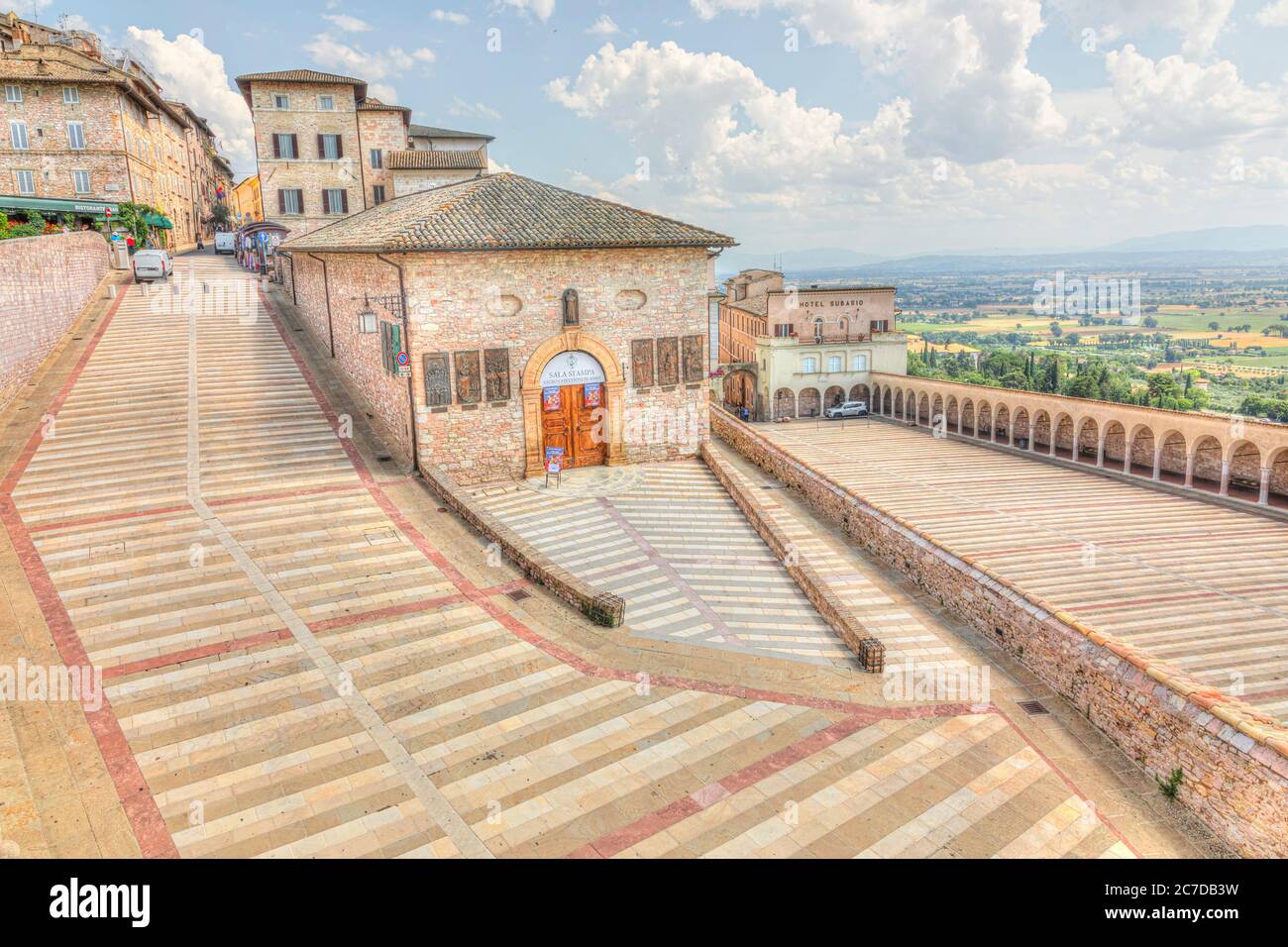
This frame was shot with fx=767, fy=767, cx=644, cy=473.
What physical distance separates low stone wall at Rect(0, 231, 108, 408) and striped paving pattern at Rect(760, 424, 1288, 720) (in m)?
24.2

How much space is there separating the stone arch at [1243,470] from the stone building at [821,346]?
32.5m

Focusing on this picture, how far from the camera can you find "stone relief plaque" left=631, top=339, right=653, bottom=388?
2114 cm

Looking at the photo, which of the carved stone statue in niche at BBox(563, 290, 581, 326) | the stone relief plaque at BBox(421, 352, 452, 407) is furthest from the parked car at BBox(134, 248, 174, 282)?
the carved stone statue in niche at BBox(563, 290, 581, 326)

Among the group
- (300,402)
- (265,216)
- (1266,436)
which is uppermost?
(265,216)

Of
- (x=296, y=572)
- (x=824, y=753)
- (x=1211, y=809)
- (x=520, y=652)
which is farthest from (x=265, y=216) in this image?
(x=1211, y=809)

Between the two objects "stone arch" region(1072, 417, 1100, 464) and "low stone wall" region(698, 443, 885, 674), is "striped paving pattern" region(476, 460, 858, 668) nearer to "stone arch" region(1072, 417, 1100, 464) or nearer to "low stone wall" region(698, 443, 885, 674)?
"low stone wall" region(698, 443, 885, 674)

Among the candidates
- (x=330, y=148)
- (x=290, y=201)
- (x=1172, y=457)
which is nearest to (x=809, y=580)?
(x=1172, y=457)

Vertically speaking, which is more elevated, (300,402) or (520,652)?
(300,402)

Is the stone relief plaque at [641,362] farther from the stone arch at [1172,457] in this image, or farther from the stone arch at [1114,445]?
the stone arch at [1114,445]

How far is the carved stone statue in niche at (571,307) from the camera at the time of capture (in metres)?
19.8

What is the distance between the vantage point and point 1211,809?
27.9ft

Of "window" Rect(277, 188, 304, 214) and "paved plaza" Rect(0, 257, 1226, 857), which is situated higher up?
"window" Rect(277, 188, 304, 214)
